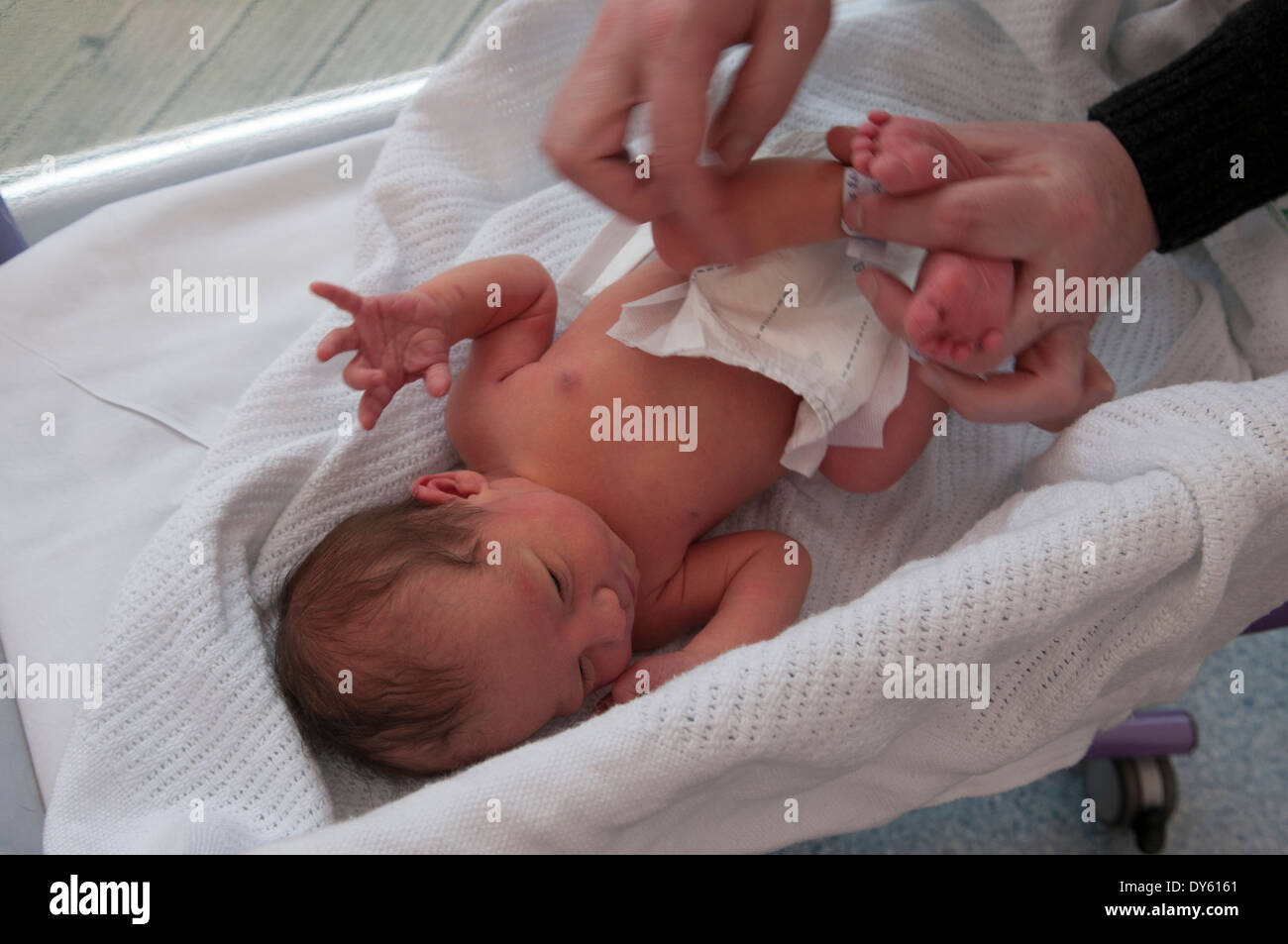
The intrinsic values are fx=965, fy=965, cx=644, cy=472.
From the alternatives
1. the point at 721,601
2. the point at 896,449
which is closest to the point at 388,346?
the point at 721,601

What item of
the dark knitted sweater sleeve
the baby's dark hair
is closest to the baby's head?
the baby's dark hair

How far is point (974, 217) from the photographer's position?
2.85ft

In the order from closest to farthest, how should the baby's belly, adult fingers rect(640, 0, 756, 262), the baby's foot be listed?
adult fingers rect(640, 0, 756, 262)
the baby's foot
the baby's belly

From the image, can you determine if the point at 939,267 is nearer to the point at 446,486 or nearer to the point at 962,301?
the point at 962,301

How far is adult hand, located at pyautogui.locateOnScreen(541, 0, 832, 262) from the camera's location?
75 cm

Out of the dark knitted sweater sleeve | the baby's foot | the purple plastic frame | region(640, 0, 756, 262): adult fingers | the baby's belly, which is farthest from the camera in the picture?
the purple plastic frame

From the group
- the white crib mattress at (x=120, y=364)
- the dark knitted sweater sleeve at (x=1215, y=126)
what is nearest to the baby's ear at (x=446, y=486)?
the white crib mattress at (x=120, y=364)

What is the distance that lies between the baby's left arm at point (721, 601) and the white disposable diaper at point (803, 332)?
0.11 m

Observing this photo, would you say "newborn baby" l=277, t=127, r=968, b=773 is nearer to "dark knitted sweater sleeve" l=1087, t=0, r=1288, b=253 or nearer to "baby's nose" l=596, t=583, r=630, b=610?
"baby's nose" l=596, t=583, r=630, b=610

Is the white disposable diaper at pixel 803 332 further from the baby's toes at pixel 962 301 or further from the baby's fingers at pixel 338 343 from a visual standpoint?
the baby's fingers at pixel 338 343

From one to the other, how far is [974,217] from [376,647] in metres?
0.67

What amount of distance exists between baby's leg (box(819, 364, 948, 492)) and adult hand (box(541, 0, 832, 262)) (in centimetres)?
33

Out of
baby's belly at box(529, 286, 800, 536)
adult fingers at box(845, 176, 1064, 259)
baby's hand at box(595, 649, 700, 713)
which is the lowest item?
baby's hand at box(595, 649, 700, 713)
